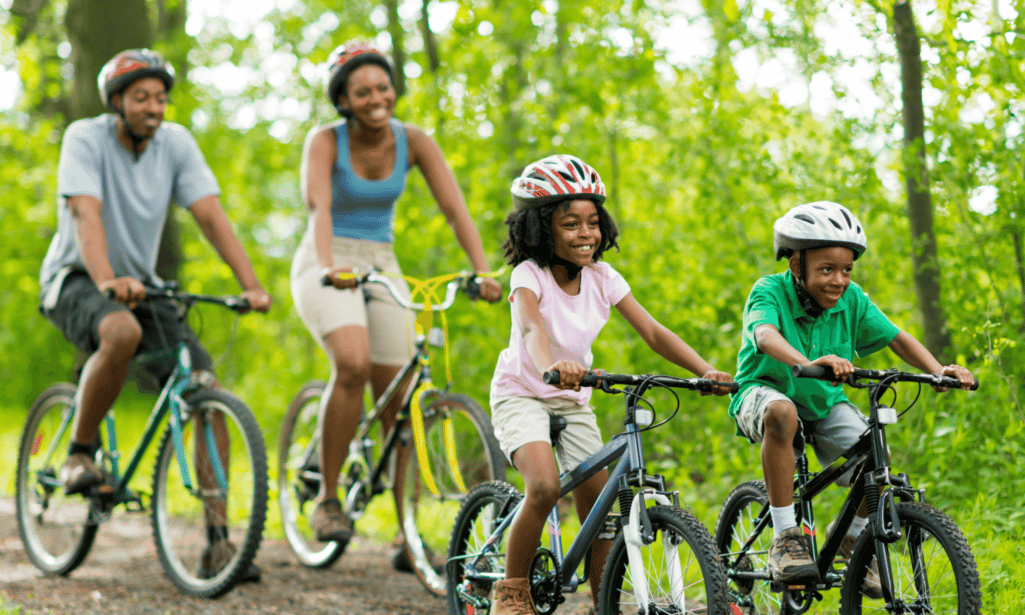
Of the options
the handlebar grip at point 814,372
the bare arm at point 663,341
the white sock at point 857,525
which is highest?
the bare arm at point 663,341

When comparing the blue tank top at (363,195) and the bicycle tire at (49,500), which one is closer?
the blue tank top at (363,195)

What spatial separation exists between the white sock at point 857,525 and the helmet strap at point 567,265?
129cm

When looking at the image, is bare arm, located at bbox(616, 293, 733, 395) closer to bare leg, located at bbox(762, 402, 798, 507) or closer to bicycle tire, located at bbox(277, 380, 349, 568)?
bare leg, located at bbox(762, 402, 798, 507)

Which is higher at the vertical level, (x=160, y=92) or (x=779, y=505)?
(x=160, y=92)

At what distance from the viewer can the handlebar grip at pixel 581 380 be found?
283 centimetres

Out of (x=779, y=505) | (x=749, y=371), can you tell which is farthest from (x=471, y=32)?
(x=779, y=505)

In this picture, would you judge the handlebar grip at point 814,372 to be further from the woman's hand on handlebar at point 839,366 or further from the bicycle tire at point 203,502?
the bicycle tire at point 203,502

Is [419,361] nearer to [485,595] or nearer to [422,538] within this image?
[422,538]

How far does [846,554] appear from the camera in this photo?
3498mm

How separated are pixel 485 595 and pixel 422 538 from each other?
1247 mm

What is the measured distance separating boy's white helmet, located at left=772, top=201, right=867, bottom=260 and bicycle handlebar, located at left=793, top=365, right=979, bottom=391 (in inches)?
18.7

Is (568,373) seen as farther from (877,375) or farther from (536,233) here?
(877,375)

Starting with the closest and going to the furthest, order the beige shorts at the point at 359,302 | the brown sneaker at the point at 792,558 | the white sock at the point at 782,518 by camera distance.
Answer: the brown sneaker at the point at 792,558 → the white sock at the point at 782,518 → the beige shorts at the point at 359,302

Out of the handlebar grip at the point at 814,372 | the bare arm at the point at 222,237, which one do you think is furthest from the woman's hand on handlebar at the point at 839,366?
the bare arm at the point at 222,237
